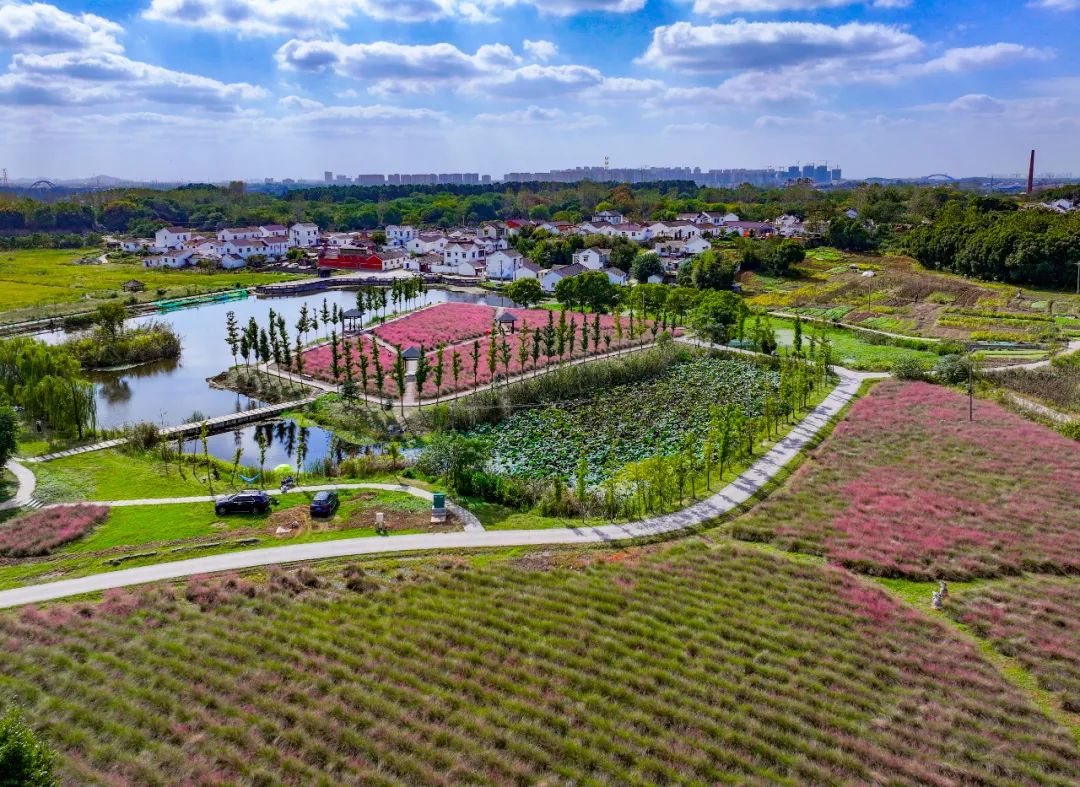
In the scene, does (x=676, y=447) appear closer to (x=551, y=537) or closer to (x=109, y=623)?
(x=551, y=537)

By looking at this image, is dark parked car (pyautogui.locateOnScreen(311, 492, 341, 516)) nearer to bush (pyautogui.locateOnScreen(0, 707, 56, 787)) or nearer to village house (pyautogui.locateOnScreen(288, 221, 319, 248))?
bush (pyautogui.locateOnScreen(0, 707, 56, 787))

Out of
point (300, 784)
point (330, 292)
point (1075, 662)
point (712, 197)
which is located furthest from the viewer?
point (712, 197)

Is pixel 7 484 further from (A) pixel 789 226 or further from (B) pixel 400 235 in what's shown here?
(A) pixel 789 226

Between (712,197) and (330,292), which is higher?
(712,197)

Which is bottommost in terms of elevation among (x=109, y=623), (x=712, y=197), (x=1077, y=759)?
(x=1077, y=759)

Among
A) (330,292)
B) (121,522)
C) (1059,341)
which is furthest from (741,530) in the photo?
(330,292)

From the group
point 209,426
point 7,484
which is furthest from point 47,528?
point 209,426

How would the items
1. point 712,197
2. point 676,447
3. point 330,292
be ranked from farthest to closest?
point 712,197, point 330,292, point 676,447

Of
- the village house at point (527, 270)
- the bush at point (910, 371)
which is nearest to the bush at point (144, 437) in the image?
the bush at point (910, 371)
